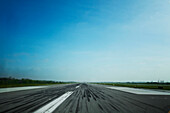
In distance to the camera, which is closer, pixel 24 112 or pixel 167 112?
pixel 24 112

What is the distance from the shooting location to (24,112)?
512 centimetres

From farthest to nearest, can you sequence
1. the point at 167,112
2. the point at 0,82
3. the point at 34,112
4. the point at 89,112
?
the point at 0,82, the point at 167,112, the point at 89,112, the point at 34,112

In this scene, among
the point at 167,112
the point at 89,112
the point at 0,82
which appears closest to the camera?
the point at 89,112

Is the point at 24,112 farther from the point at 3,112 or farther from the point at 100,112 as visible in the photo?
the point at 100,112

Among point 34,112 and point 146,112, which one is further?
point 146,112

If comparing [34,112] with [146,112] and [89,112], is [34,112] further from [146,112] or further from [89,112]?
[146,112]

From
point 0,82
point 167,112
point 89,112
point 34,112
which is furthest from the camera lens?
point 0,82

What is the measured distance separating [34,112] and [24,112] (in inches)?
18.8

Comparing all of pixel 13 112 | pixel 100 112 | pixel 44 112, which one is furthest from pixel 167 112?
pixel 13 112

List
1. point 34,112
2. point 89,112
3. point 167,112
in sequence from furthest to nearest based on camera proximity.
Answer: point 167,112
point 89,112
point 34,112

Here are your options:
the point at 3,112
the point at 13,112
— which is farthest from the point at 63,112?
the point at 3,112

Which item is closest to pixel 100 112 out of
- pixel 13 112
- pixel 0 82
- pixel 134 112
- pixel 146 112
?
pixel 134 112

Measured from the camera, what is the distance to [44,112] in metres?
5.08

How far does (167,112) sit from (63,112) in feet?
17.3
